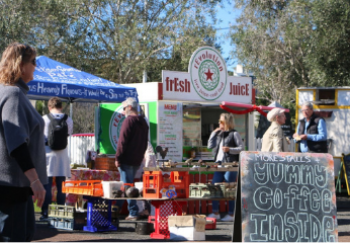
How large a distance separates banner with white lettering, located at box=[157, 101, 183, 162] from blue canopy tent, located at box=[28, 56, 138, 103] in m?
1.36

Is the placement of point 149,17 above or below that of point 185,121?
above

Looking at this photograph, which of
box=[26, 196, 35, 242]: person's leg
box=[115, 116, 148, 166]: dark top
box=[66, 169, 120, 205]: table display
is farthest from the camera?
box=[66, 169, 120, 205]: table display

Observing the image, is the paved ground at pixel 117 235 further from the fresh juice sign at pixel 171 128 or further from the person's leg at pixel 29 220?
the person's leg at pixel 29 220

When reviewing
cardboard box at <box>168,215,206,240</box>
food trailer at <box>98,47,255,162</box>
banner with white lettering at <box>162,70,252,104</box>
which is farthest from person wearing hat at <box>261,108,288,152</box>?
banner with white lettering at <box>162,70,252,104</box>

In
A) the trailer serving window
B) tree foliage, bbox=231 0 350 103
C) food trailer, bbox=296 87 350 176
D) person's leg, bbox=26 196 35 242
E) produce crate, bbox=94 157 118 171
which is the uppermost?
tree foliage, bbox=231 0 350 103

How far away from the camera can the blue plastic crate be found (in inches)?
325

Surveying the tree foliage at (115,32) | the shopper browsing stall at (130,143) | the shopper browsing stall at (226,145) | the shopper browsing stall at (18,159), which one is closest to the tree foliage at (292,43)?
the tree foliage at (115,32)

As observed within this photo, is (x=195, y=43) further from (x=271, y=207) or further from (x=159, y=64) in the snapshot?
(x=271, y=207)

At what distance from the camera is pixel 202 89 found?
13.3 m

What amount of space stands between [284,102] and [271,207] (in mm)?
23884

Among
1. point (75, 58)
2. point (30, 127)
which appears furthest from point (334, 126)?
point (30, 127)

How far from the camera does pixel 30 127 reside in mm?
3637

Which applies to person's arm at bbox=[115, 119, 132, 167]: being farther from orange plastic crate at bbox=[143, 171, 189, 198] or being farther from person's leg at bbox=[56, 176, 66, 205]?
orange plastic crate at bbox=[143, 171, 189, 198]

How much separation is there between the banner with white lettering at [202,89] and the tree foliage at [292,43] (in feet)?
9.28
